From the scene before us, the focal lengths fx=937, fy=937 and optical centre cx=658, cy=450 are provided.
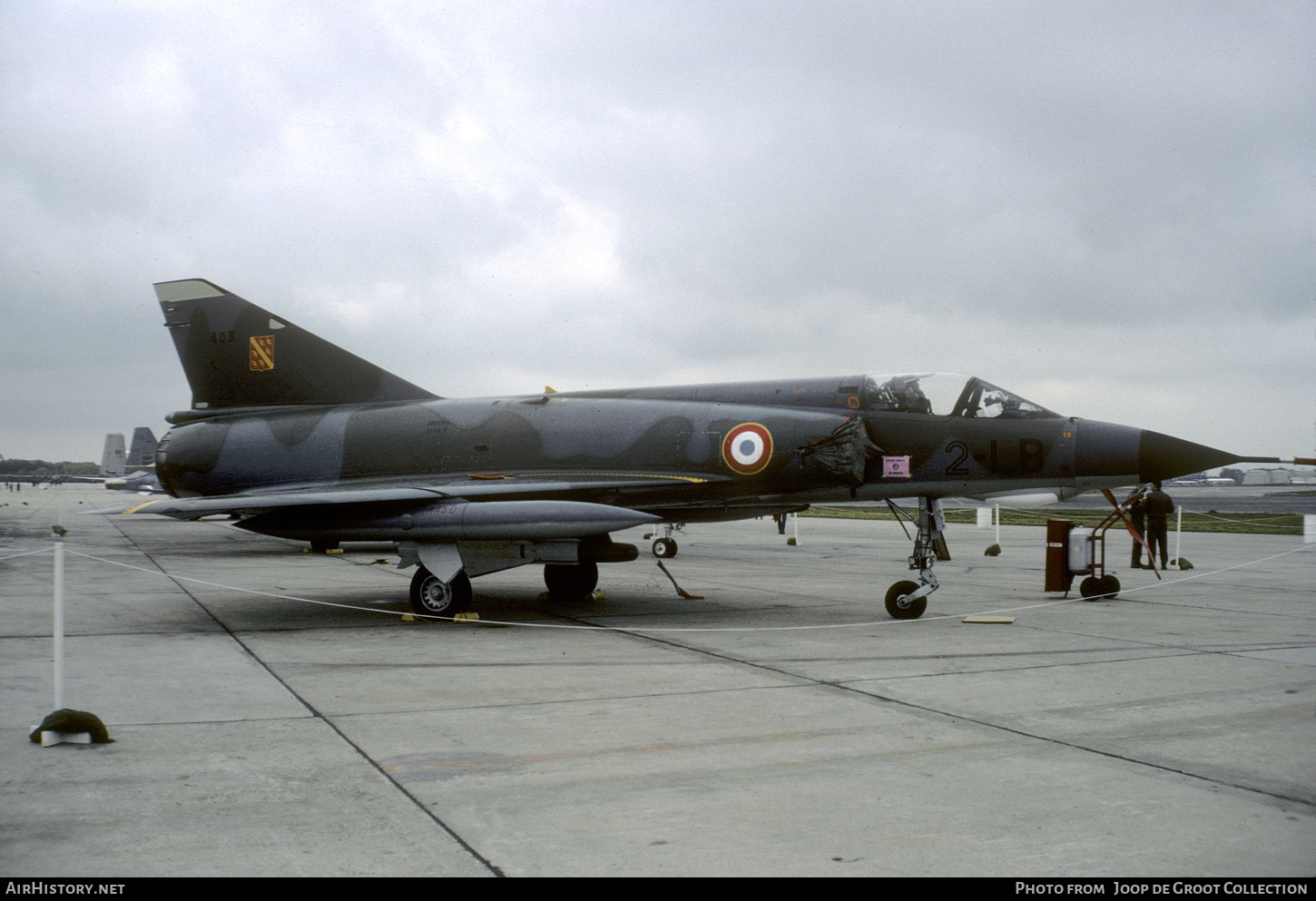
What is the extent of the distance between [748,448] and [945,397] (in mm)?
2215

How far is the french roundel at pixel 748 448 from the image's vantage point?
33.9 ft

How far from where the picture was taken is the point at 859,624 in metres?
9.64

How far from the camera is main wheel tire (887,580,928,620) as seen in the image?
396 inches

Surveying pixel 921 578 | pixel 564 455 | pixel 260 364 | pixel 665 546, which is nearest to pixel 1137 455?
pixel 921 578

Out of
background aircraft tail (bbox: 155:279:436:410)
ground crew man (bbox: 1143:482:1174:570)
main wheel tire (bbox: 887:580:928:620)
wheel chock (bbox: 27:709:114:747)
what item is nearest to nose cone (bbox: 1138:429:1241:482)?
main wheel tire (bbox: 887:580:928:620)

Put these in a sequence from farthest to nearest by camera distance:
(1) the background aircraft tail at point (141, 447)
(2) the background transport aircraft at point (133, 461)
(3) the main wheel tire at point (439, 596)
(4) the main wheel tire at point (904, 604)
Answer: (1) the background aircraft tail at point (141, 447) < (2) the background transport aircraft at point (133, 461) < (3) the main wheel tire at point (439, 596) < (4) the main wheel tire at point (904, 604)

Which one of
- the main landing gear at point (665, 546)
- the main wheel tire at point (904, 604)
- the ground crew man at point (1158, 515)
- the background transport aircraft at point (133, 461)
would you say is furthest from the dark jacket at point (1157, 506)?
the background transport aircraft at point (133, 461)

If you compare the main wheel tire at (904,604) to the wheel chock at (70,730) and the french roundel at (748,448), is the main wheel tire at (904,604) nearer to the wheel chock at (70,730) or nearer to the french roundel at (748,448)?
the french roundel at (748,448)

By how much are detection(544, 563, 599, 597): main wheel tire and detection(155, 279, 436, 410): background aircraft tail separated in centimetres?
294

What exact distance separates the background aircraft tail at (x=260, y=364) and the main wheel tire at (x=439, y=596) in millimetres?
3230

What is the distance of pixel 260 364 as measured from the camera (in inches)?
500

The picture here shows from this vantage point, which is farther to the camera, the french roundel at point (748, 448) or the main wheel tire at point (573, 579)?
the main wheel tire at point (573, 579)

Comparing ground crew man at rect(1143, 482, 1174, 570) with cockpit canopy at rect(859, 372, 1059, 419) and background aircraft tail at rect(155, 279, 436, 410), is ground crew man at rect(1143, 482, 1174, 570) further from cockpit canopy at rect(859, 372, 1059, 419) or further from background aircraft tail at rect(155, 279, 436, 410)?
background aircraft tail at rect(155, 279, 436, 410)

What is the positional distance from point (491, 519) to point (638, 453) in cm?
204
